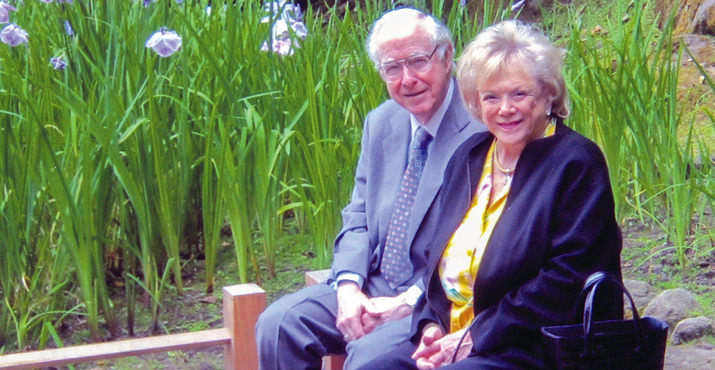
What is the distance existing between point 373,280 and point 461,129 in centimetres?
44

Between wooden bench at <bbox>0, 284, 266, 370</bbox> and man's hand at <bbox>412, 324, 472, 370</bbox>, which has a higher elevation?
man's hand at <bbox>412, 324, 472, 370</bbox>

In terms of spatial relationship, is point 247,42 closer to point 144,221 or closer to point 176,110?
point 176,110

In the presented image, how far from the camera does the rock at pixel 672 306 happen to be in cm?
286

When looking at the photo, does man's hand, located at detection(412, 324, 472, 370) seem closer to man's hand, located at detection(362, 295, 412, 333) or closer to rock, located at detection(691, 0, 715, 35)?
man's hand, located at detection(362, 295, 412, 333)

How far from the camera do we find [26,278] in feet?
10.4

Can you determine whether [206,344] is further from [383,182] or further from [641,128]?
[641,128]

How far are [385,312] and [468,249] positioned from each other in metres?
0.41

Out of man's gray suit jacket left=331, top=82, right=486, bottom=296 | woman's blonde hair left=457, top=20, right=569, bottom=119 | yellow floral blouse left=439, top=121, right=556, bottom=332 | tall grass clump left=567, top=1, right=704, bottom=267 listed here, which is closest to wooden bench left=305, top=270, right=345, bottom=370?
man's gray suit jacket left=331, top=82, right=486, bottom=296

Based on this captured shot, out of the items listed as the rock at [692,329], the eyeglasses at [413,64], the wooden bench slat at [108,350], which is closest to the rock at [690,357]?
the rock at [692,329]

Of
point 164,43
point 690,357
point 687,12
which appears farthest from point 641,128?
point 687,12

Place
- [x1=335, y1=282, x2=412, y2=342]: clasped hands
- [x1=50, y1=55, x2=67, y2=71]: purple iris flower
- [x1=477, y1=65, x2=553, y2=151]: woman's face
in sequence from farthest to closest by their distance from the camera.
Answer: [x1=50, y1=55, x2=67, y2=71]: purple iris flower < [x1=335, y1=282, x2=412, y2=342]: clasped hands < [x1=477, y1=65, x2=553, y2=151]: woman's face

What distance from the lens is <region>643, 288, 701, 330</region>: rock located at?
286cm

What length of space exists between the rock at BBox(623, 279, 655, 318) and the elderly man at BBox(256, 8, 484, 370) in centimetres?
92

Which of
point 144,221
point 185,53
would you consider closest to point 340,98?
point 185,53
